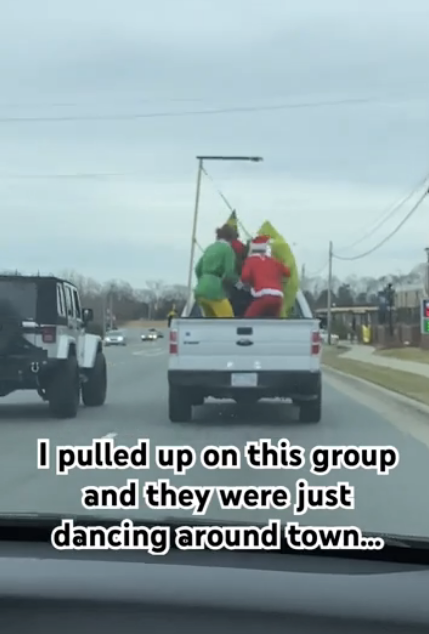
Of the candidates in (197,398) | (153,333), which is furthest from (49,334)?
(197,398)

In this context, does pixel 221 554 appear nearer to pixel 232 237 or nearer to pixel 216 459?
pixel 216 459

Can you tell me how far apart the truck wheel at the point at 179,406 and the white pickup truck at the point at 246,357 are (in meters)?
0.23

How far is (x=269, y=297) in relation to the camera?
1533 cm

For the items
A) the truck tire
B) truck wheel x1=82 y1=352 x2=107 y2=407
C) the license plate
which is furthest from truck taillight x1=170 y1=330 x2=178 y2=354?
truck wheel x1=82 y1=352 x2=107 y2=407

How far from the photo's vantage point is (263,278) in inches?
559

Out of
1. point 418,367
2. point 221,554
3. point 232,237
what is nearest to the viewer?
point 221,554

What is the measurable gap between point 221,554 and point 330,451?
125 inches

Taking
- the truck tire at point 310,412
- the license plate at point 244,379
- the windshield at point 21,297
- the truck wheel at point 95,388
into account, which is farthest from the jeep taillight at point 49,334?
the truck tire at point 310,412

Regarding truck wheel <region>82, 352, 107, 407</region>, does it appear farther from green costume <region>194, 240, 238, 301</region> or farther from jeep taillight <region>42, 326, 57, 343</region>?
green costume <region>194, 240, 238, 301</region>

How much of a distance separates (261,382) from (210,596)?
11.5 meters

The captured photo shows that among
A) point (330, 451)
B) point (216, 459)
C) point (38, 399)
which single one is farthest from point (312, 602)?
point (38, 399)

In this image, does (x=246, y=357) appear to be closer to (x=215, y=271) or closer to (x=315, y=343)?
(x=315, y=343)

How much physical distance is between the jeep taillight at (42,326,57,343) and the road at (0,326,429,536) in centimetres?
119

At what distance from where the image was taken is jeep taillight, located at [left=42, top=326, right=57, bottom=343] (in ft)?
50.9
